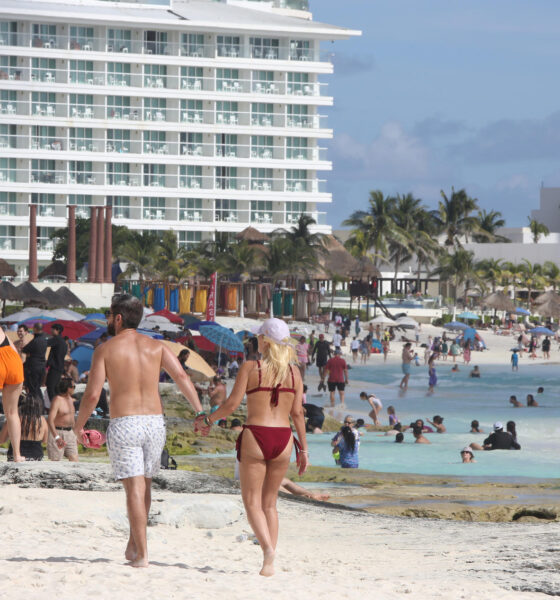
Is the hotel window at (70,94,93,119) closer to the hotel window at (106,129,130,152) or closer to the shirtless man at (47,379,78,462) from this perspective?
the hotel window at (106,129,130,152)

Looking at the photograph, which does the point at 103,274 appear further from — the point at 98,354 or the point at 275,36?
the point at 98,354

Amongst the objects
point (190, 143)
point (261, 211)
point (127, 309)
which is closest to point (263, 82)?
point (190, 143)

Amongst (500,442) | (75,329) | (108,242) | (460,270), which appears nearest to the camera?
(500,442)

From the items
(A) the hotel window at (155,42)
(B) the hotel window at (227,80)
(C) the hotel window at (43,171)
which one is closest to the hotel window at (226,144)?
(B) the hotel window at (227,80)

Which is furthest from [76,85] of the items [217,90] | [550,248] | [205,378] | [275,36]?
[205,378]

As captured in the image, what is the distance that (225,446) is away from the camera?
19.0m

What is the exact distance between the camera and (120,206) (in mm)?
77875

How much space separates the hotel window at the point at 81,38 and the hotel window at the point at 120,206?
10894mm

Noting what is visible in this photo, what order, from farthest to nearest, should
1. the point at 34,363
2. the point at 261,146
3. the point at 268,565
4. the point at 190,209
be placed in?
the point at 261,146 → the point at 190,209 → the point at 34,363 → the point at 268,565

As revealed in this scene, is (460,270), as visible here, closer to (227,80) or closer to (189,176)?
(189,176)

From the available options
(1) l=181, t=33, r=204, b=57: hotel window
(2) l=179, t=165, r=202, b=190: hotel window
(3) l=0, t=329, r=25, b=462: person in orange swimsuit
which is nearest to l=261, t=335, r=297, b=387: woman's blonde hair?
(3) l=0, t=329, r=25, b=462: person in orange swimsuit

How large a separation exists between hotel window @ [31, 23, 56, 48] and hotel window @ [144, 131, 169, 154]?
918 cm

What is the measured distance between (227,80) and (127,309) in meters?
74.9

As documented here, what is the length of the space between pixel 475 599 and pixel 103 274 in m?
51.2
